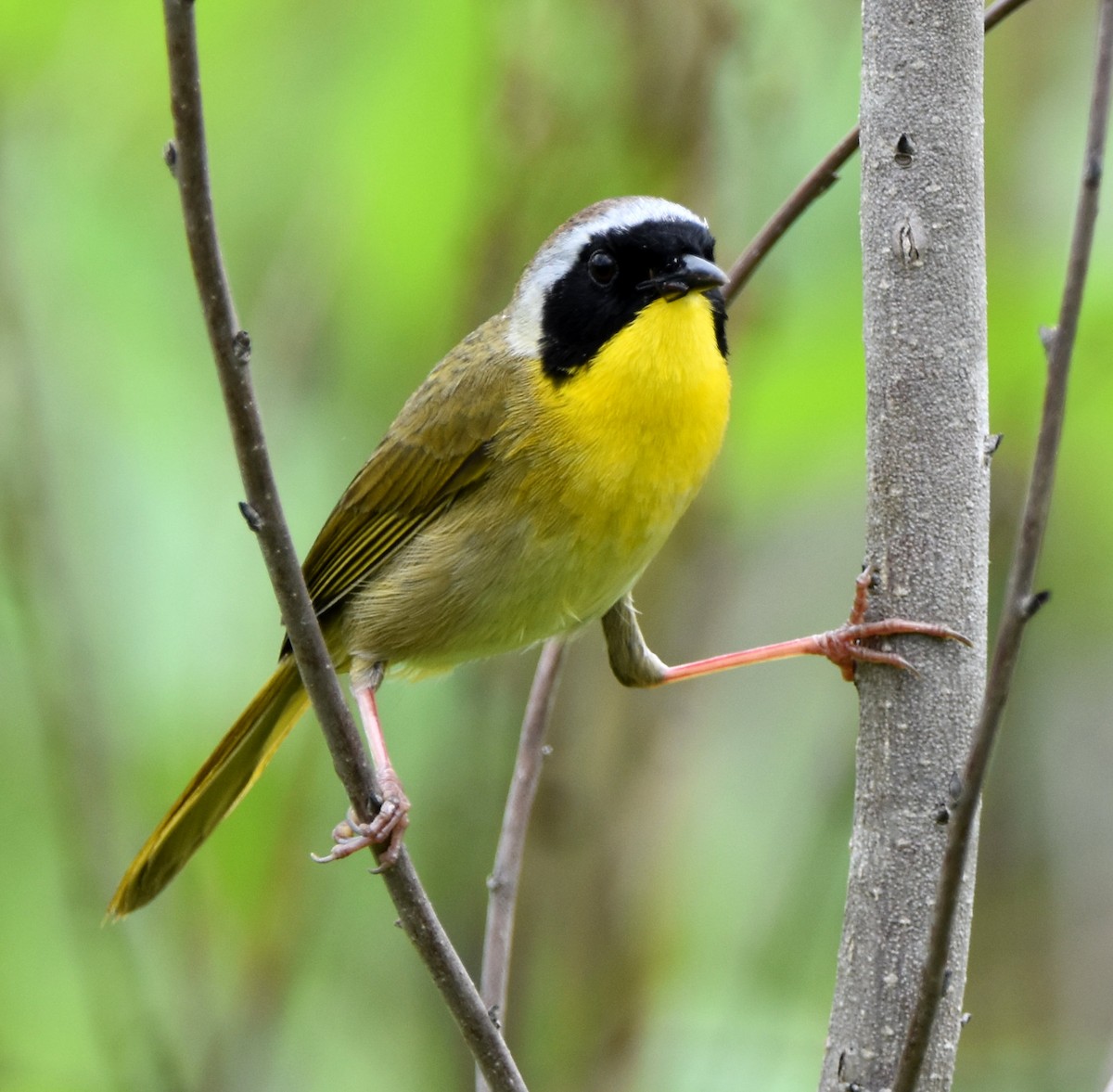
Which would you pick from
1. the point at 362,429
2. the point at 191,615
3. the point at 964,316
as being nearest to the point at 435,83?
the point at 362,429

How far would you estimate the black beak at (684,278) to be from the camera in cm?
309

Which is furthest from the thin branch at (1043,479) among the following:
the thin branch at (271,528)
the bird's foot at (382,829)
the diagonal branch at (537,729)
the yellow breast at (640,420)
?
the yellow breast at (640,420)

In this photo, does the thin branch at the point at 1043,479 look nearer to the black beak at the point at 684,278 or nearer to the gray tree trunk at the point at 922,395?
the gray tree trunk at the point at 922,395

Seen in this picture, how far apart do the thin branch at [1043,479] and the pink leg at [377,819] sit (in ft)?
3.03

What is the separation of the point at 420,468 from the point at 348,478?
915mm

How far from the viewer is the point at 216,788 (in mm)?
3477

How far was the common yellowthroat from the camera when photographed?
3154mm

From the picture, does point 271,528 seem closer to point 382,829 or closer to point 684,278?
point 382,829

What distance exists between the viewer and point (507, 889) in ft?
8.84

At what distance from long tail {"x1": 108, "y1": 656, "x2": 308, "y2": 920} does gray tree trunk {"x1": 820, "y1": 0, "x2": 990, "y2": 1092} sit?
61.5 inches

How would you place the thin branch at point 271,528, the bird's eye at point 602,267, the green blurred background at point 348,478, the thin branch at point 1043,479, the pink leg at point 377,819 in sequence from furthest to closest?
1. the green blurred background at point 348,478
2. the bird's eye at point 602,267
3. the pink leg at point 377,819
4. the thin branch at point 271,528
5. the thin branch at point 1043,479

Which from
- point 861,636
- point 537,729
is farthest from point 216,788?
point 861,636

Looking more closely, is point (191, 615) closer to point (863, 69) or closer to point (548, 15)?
point (548, 15)

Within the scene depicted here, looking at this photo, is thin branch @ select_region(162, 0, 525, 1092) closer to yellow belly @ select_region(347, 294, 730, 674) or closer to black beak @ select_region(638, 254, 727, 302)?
yellow belly @ select_region(347, 294, 730, 674)
